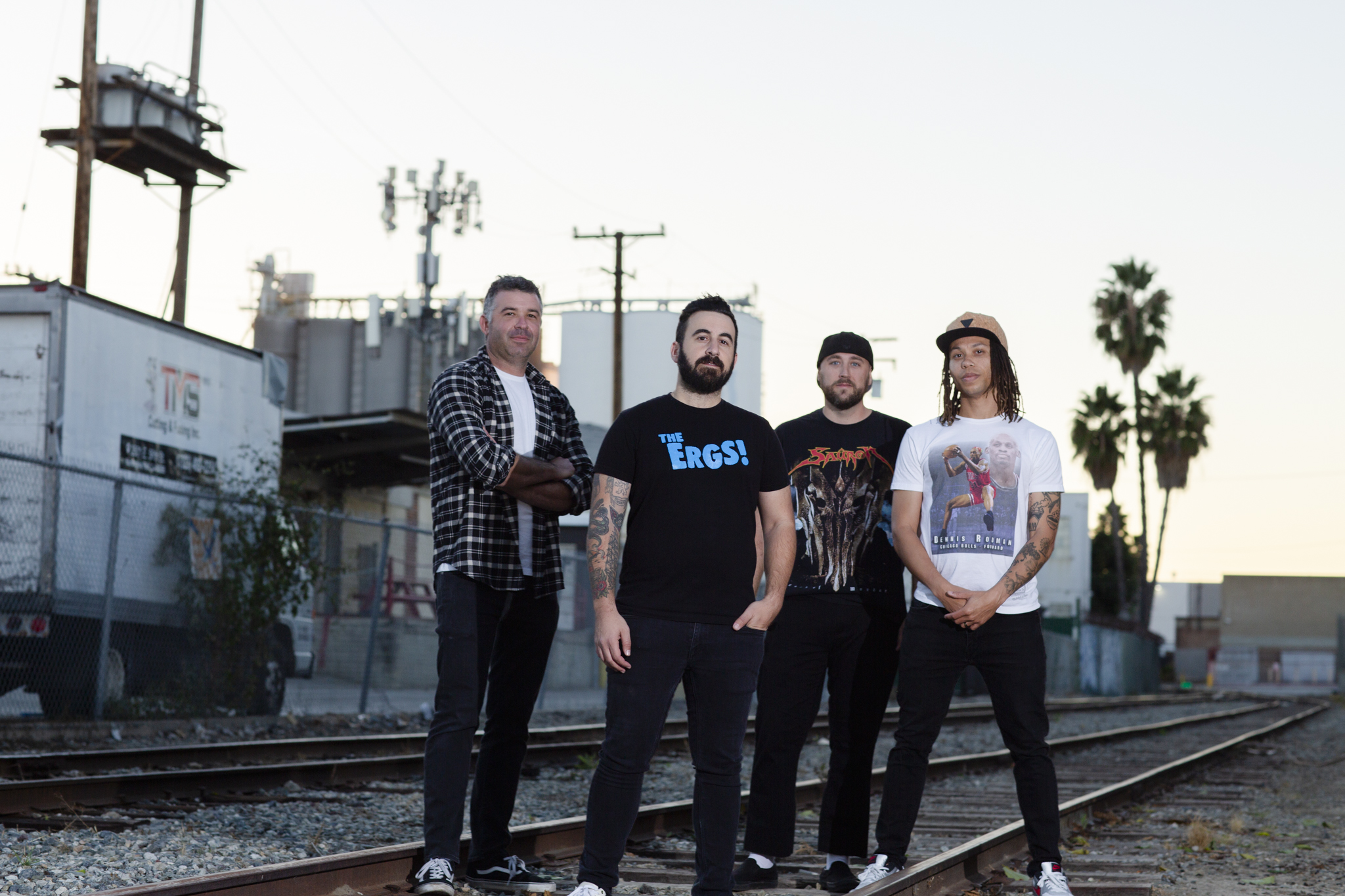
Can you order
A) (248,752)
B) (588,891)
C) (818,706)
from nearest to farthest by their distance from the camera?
1. (588,891)
2. (818,706)
3. (248,752)

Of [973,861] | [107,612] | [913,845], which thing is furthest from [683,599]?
[107,612]

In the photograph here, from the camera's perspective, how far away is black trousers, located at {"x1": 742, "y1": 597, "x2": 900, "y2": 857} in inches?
213

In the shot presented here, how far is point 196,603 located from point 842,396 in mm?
10594

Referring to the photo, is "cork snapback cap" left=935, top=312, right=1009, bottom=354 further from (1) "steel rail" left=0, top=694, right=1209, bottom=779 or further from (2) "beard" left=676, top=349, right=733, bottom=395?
(1) "steel rail" left=0, top=694, right=1209, bottom=779

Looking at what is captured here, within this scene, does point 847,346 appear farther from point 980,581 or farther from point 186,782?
point 186,782

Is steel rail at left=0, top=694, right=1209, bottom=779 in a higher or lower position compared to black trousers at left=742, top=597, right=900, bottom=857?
lower

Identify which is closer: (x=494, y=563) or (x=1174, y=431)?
(x=494, y=563)

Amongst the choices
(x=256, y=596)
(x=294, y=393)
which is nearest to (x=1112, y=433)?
(x=294, y=393)

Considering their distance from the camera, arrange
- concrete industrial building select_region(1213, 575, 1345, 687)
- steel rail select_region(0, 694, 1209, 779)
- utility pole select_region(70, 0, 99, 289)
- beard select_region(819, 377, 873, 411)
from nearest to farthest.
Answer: beard select_region(819, 377, 873, 411), steel rail select_region(0, 694, 1209, 779), utility pole select_region(70, 0, 99, 289), concrete industrial building select_region(1213, 575, 1345, 687)

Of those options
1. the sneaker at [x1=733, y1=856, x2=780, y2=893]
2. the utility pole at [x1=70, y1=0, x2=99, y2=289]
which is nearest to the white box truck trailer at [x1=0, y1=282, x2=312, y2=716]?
the utility pole at [x1=70, y1=0, x2=99, y2=289]

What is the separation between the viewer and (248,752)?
1061cm

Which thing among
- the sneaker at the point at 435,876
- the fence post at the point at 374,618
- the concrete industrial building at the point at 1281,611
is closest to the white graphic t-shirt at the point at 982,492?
the sneaker at the point at 435,876

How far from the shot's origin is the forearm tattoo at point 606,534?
14.6ft

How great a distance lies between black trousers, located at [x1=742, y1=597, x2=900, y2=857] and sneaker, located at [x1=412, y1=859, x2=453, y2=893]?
1195 mm
